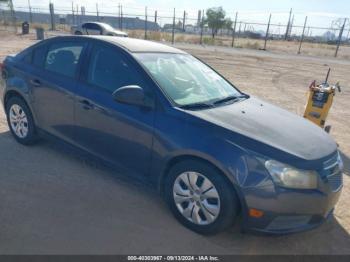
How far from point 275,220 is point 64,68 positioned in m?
2.89

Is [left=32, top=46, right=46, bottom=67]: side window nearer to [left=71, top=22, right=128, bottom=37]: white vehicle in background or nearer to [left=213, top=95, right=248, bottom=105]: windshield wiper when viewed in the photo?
[left=213, top=95, right=248, bottom=105]: windshield wiper

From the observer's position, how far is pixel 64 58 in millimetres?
3828

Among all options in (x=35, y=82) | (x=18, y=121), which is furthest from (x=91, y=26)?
(x=35, y=82)

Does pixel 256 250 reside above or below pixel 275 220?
below

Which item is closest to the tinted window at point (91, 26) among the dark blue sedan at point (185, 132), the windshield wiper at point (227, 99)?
the dark blue sedan at point (185, 132)

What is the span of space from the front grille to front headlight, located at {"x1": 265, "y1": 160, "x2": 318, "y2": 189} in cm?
28

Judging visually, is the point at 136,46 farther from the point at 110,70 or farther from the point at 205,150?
the point at 205,150

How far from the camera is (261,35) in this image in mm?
52531

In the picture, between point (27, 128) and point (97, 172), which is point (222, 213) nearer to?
point (97, 172)

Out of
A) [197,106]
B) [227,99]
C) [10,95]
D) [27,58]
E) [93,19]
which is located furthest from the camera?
[93,19]

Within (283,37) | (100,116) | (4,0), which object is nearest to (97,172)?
(100,116)

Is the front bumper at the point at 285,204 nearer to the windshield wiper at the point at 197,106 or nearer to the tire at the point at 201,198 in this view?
the tire at the point at 201,198

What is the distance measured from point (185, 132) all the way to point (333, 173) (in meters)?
1.36

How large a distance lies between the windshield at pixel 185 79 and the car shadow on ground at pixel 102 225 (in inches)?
46.2
